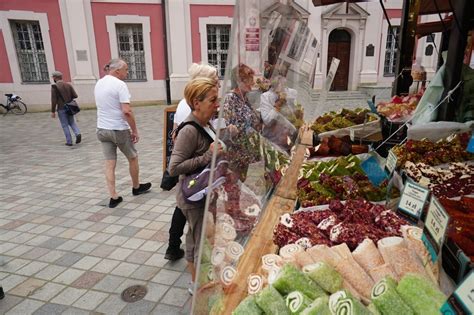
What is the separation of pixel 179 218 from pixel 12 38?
14540 mm

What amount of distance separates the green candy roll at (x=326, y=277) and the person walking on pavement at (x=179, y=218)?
171 centimetres

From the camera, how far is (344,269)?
49.3 inches

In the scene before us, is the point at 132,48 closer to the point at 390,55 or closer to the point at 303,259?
the point at 390,55

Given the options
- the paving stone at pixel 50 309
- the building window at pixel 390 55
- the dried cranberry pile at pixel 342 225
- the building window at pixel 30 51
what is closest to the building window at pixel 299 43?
the dried cranberry pile at pixel 342 225

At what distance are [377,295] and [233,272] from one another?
21.5 inches

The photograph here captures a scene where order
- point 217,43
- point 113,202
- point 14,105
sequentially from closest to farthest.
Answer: point 113,202, point 14,105, point 217,43

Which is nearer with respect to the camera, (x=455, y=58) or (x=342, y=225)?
(x=342, y=225)

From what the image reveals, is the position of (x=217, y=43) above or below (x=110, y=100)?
above

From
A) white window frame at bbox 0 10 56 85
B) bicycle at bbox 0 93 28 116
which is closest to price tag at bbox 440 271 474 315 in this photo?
bicycle at bbox 0 93 28 116

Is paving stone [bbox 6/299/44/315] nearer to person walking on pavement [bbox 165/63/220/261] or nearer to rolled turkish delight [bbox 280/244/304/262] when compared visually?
person walking on pavement [bbox 165/63/220/261]

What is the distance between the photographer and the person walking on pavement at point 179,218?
2738 millimetres

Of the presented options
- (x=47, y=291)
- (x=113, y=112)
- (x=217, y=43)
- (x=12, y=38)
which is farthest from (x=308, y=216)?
(x=12, y=38)

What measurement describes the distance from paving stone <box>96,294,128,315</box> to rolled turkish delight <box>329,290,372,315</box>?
2.00 m

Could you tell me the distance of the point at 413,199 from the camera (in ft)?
4.61
